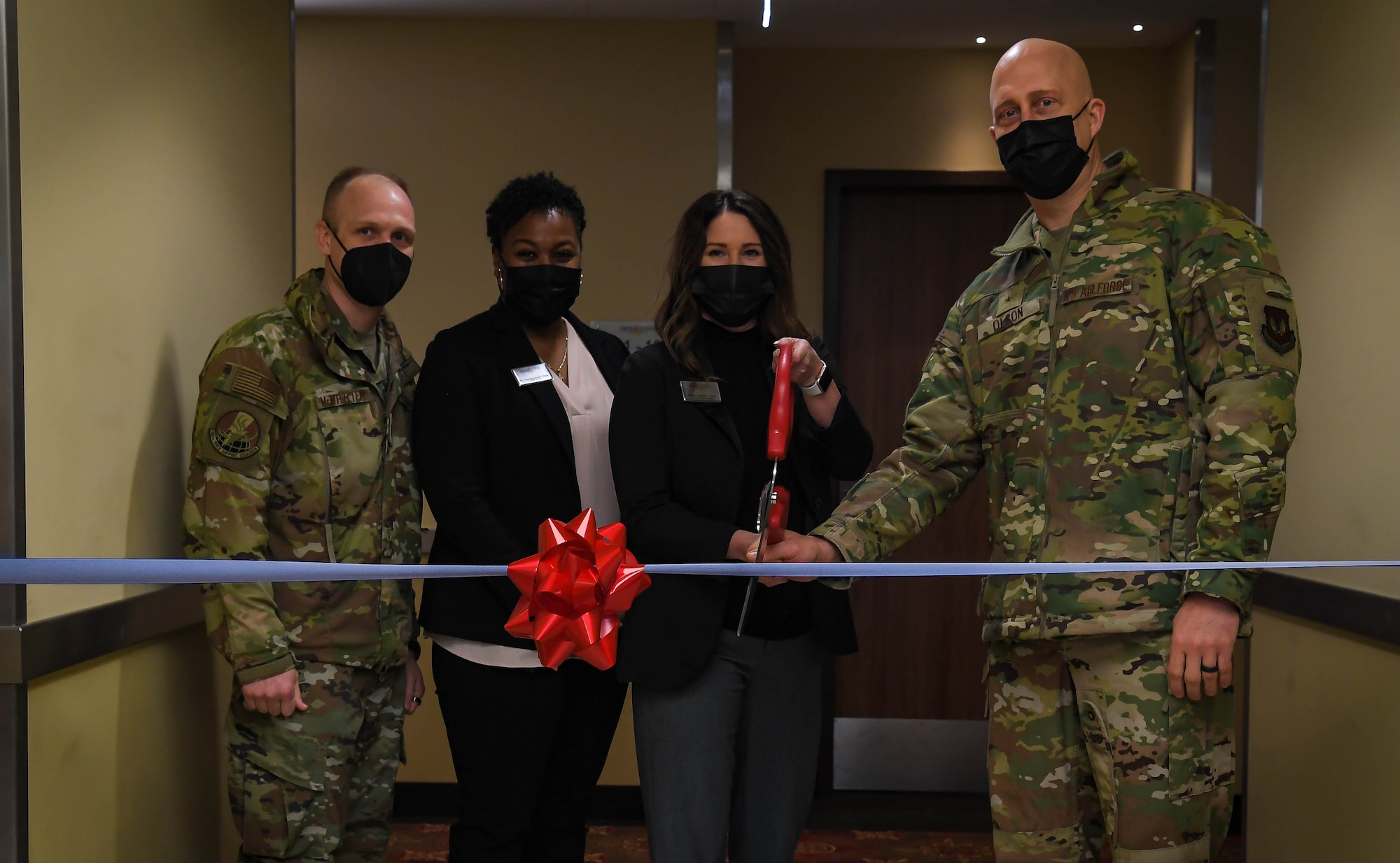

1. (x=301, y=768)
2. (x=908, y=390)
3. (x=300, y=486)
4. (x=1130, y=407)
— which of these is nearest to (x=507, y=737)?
(x=301, y=768)

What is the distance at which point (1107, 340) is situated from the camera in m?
1.74

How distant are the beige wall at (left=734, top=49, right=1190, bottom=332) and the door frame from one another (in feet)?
0.10

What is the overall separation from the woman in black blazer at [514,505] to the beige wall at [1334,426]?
1496 millimetres

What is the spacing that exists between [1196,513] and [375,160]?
3165 millimetres

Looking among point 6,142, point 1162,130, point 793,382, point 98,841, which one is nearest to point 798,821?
point 793,382

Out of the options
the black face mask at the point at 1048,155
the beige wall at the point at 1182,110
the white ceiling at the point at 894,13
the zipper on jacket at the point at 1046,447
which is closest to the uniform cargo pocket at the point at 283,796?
the zipper on jacket at the point at 1046,447

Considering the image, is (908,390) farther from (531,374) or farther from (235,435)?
(235,435)

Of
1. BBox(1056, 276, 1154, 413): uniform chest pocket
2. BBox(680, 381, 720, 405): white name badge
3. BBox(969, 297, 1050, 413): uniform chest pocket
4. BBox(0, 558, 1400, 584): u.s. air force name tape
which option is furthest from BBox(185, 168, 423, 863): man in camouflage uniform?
BBox(1056, 276, 1154, 413): uniform chest pocket

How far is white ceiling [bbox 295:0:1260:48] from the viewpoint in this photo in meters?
3.84

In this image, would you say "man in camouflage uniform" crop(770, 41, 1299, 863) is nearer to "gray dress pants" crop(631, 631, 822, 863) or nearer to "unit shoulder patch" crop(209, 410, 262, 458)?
"gray dress pants" crop(631, 631, 822, 863)

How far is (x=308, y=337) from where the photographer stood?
7.17 ft

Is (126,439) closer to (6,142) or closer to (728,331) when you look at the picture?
(6,142)

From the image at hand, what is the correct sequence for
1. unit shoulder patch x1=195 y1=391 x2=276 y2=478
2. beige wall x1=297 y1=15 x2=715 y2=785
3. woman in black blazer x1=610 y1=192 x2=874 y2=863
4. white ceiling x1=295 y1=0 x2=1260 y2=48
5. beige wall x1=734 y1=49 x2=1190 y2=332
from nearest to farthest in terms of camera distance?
woman in black blazer x1=610 y1=192 x2=874 y2=863 < unit shoulder patch x1=195 y1=391 x2=276 y2=478 < white ceiling x1=295 y1=0 x2=1260 y2=48 < beige wall x1=297 y1=15 x2=715 y2=785 < beige wall x1=734 y1=49 x2=1190 y2=332

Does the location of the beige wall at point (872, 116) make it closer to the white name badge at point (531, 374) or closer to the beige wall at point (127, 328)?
the beige wall at point (127, 328)
